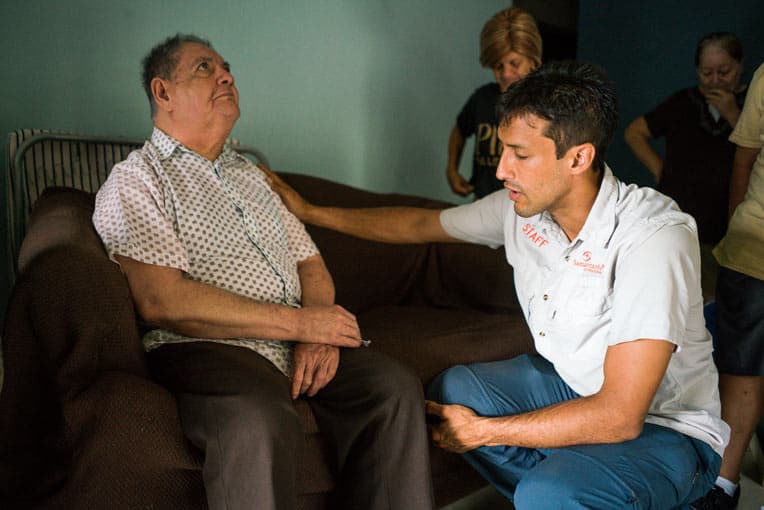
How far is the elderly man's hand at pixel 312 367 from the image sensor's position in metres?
1.62

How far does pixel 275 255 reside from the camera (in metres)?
1.84

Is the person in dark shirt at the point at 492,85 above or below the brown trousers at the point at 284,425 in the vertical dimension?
above

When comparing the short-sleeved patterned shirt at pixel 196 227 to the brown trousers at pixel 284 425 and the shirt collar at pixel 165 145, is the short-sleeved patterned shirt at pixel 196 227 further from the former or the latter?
the brown trousers at pixel 284 425

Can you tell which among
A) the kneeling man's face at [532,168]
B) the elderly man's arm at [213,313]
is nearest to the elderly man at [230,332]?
the elderly man's arm at [213,313]

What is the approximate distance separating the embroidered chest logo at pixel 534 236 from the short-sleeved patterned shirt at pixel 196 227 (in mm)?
623

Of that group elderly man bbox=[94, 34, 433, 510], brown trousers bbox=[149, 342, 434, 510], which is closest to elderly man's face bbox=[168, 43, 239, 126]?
elderly man bbox=[94, 34, 433, 510]

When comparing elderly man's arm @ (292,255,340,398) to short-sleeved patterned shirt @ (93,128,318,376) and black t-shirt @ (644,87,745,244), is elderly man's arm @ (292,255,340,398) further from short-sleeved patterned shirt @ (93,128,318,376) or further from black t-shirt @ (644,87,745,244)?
black t-shirt @ (644,87,745,244)

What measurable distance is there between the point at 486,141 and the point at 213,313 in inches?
61.4

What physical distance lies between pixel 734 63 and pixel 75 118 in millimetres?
2303

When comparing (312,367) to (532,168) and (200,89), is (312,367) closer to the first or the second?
(532,168)

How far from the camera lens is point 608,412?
1.36 metres

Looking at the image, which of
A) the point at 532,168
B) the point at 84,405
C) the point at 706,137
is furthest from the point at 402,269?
the point at 84,405

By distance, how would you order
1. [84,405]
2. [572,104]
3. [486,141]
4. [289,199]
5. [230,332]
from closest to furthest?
[84,405], [572,104], [230,332], [289,199], [486,141]

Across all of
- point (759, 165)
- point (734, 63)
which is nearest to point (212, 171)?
point (759, 165)
